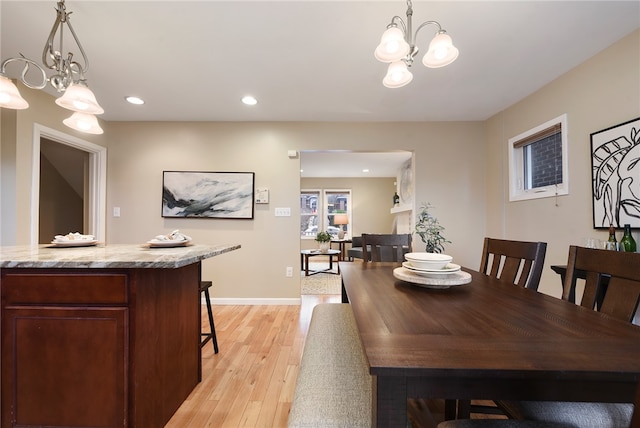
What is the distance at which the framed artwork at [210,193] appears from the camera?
10.9 feet

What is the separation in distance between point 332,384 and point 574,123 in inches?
108

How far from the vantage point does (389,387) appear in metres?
0.55

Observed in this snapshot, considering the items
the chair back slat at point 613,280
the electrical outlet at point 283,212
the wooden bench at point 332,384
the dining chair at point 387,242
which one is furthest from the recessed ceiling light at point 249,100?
the chair back slat at point 613,280

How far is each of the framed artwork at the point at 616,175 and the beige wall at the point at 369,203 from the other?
532 cm

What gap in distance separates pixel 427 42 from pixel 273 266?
2744mm

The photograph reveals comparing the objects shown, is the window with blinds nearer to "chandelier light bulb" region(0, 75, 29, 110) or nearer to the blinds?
the blinds

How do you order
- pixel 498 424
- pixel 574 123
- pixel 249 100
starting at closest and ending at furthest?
pixel 498 424 → pixel 574 123 → pixel 249 100

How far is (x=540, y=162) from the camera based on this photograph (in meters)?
2.68

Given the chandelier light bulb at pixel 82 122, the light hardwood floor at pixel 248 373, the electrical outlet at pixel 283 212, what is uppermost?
the chandelier light bulb at pixel 82 122

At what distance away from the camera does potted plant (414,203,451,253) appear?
3.21 metres

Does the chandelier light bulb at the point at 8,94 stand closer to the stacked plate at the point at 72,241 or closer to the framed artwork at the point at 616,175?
the stacked plate at the point at 72,241

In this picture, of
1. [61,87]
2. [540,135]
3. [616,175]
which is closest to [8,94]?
[61,87]

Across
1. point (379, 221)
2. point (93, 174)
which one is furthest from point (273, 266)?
point (379, 221)

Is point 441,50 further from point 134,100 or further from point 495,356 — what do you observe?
point 134,100
